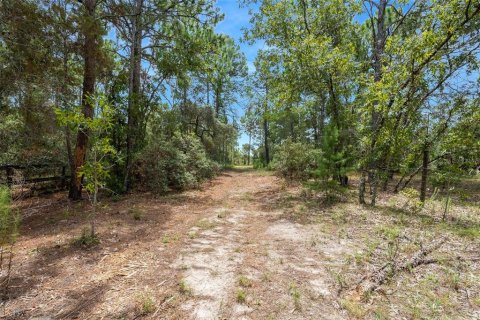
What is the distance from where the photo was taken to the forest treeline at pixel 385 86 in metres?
5.80

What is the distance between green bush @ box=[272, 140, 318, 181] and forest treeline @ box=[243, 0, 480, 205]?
0.06 meters

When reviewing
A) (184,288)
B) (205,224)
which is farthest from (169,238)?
(184,288)

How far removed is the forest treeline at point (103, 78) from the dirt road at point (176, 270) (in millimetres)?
1334

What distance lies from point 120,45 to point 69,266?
8557 mm

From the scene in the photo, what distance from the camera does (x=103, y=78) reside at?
27.7ft

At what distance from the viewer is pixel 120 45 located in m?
9.38

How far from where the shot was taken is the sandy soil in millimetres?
2508

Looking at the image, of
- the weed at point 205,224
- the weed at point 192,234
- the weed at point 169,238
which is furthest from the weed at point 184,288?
the weed at point 205,224

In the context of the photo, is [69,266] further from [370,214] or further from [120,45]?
[120,45]

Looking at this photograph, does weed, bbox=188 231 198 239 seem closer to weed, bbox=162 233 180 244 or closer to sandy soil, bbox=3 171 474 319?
sandy soil, bbox=3 171 474 319

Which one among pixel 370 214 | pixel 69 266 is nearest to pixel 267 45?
pixel 370 214

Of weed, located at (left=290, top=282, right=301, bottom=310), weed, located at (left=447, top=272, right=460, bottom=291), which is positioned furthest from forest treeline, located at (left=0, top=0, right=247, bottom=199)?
weed, located at (left=447, top=272, right=460, bottom=291)

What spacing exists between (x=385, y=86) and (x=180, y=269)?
596 centimetres

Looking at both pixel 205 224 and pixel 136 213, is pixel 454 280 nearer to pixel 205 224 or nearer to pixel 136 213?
pixel 205 224
